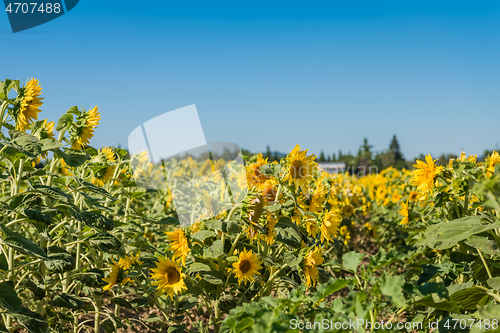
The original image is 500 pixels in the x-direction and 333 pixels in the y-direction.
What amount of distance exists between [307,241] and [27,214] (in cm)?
140

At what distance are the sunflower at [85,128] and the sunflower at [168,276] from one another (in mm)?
801

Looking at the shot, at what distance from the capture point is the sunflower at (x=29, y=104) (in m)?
1.96

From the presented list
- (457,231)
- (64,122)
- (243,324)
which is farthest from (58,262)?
(457,231)

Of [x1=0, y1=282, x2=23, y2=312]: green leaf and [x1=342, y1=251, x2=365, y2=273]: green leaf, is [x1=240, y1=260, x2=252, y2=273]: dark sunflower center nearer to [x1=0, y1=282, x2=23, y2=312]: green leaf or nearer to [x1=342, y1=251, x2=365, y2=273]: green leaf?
[x1=342, y1=251, x2=365, y2=273]: green leaf

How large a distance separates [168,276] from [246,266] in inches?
15.3

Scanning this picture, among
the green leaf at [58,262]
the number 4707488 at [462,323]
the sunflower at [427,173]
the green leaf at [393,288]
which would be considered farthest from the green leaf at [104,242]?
the sunflower at [427,173]

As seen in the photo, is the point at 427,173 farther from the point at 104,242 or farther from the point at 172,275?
the point at 104,242

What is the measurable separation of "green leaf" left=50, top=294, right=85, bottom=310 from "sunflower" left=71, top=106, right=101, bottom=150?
2.61 feet

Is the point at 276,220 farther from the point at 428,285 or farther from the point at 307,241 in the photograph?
the point at 428,285

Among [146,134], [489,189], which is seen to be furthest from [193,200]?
[489,189]

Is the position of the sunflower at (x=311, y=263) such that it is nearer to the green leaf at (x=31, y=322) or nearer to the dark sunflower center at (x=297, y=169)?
the dark sunflower center at (x=297, y=169)

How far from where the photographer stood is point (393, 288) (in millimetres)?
1013

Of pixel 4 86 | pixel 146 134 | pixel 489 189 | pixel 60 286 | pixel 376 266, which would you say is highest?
pixel 4 86

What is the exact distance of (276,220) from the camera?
6.18 feet
